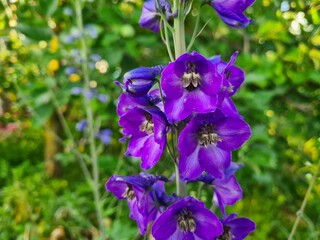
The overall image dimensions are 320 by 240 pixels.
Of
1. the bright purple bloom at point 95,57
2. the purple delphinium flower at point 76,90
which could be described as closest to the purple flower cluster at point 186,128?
the bright purple bloom at point 95,57

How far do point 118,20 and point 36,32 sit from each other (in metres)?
0.41

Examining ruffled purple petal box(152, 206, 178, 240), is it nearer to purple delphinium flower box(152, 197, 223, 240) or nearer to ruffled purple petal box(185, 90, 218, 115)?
purple delphinium flower box(152, 197, 223, 240)

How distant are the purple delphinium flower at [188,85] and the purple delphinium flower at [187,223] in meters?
0.21

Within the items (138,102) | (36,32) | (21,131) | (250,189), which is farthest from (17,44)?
(21,131)

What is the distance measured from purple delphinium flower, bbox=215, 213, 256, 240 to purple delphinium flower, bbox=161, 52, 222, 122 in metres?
0.31

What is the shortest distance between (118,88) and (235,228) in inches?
64.0

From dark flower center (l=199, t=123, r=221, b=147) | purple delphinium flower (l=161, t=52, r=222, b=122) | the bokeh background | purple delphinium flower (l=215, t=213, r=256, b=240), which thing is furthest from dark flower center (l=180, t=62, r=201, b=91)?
the bokeh background

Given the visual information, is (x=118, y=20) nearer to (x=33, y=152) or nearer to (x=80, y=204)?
(x=80, y=204)

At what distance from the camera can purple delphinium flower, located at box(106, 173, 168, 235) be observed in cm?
114

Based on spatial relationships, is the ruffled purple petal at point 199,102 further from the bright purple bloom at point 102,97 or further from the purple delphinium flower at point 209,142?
the bright purple bloom at point 102,97

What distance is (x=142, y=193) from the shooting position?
115 centimetres

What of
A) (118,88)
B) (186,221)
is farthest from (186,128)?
(118,88)

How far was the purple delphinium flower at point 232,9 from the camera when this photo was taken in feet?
3.62

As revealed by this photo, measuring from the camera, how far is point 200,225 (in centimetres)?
107
